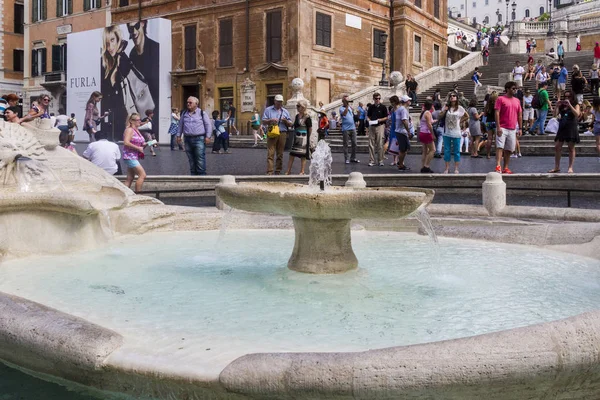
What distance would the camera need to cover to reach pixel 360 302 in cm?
385

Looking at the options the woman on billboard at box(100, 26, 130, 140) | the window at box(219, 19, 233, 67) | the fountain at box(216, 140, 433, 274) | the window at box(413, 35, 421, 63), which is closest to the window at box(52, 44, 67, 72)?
the woman on billboard at box(100, 26, 130, 140)

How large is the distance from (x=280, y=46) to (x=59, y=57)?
1811cm

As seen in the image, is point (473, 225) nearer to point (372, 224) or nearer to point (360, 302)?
point (372, 224)

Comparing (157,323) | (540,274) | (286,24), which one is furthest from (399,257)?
(286,24)

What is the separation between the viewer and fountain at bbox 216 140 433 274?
408 cm

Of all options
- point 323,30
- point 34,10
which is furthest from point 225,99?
point 34,10

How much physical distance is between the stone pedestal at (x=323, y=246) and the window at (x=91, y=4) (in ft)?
125

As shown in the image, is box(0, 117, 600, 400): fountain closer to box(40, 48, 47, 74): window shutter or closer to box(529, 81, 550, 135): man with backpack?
box(529, 81, 550, 135): man with backpack

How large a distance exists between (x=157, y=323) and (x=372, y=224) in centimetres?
355

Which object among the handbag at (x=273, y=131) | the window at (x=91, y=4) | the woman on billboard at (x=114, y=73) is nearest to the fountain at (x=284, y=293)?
the handbag at (x=273, y=131)

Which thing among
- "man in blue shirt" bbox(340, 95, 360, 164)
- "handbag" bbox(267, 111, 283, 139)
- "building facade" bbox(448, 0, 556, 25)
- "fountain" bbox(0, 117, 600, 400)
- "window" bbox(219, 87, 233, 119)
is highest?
"building facade" bbox(448, 0, 556, 25)

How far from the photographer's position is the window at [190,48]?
33.5 m

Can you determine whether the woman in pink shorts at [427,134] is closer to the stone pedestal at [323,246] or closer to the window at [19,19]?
the stone pedestal at [323,246]

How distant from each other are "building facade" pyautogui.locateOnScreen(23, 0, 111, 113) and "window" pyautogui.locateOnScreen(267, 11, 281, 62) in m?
12.3
